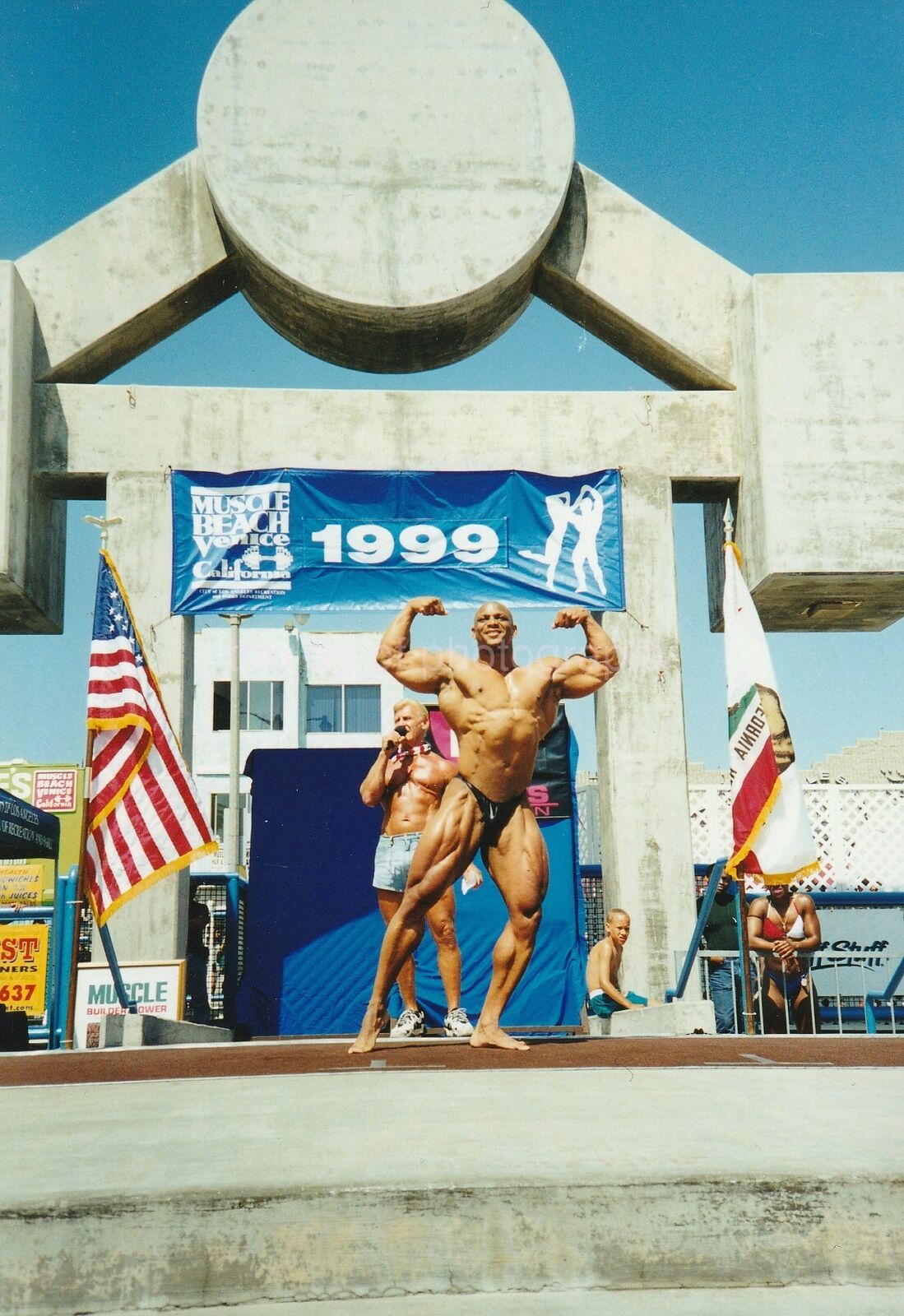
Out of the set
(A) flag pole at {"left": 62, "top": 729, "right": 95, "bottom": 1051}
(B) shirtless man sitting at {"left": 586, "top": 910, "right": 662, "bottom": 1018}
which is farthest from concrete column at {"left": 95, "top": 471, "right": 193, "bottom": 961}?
(B) shirtless man sitting at {"left": 586, "top": 910, "right": 662, "bottom": 1018}

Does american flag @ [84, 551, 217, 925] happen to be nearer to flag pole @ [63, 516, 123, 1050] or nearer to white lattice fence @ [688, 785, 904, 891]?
flag pole @ [63, 516, 123, 1050]

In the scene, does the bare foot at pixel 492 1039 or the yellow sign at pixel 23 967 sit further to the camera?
the yellow sign at pixel 23 967

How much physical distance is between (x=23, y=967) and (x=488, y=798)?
714 cm

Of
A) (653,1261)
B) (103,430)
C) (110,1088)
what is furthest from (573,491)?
(653,1261)

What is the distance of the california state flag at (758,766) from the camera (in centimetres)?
1047

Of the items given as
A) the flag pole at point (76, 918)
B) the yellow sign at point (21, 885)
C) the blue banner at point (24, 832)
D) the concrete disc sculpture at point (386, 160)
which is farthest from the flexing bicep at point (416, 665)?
the yellow sign at point (21, 885)

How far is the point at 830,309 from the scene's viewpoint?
13.9 meters

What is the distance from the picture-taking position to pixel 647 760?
13.4 metres

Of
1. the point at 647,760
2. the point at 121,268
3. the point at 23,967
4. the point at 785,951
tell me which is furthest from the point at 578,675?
the point at 121,268

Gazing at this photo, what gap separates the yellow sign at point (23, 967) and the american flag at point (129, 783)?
7.61ft

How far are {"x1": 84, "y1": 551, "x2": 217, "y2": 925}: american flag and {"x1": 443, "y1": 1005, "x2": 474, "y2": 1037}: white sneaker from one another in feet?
9.05

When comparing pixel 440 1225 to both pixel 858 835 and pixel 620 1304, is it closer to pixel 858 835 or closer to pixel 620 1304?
pixel 620 1304

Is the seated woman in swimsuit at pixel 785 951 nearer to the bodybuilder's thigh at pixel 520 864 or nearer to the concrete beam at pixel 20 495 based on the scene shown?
the bodybuilder's thigh at pixel 520 864

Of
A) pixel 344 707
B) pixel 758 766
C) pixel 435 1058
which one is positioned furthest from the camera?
pixel 344 707
